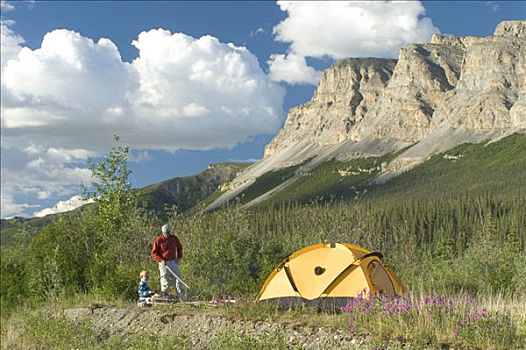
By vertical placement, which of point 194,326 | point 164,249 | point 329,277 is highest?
point 164,249

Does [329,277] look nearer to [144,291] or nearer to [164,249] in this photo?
[164,249]

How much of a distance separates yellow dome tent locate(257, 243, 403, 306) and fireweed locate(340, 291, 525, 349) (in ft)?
10.1

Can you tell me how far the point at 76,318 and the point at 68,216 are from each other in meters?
13.2

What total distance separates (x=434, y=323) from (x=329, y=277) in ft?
16.7

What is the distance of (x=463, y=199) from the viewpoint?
493ft

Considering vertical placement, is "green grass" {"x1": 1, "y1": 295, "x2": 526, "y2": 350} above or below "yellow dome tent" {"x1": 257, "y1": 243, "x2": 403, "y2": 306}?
below

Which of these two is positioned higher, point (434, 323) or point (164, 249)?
point (164, 249)

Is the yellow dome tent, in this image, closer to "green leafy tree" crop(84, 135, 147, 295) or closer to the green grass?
the green grass

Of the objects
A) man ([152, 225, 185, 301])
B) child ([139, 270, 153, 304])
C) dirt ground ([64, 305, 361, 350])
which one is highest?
man ([152, 225, 185, 301])

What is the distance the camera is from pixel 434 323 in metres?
10.3

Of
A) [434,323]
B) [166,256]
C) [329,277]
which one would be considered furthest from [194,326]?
[434,323]

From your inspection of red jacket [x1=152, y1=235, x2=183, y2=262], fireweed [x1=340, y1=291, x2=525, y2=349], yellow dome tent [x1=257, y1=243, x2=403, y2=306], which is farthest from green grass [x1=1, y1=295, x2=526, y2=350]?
red jacket [x1=152, y1=235, x2=183, y2=262]

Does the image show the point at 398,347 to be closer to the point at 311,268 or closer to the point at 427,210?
the point at 311,268

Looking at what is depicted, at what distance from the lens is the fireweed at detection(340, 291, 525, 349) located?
970 centimetres
